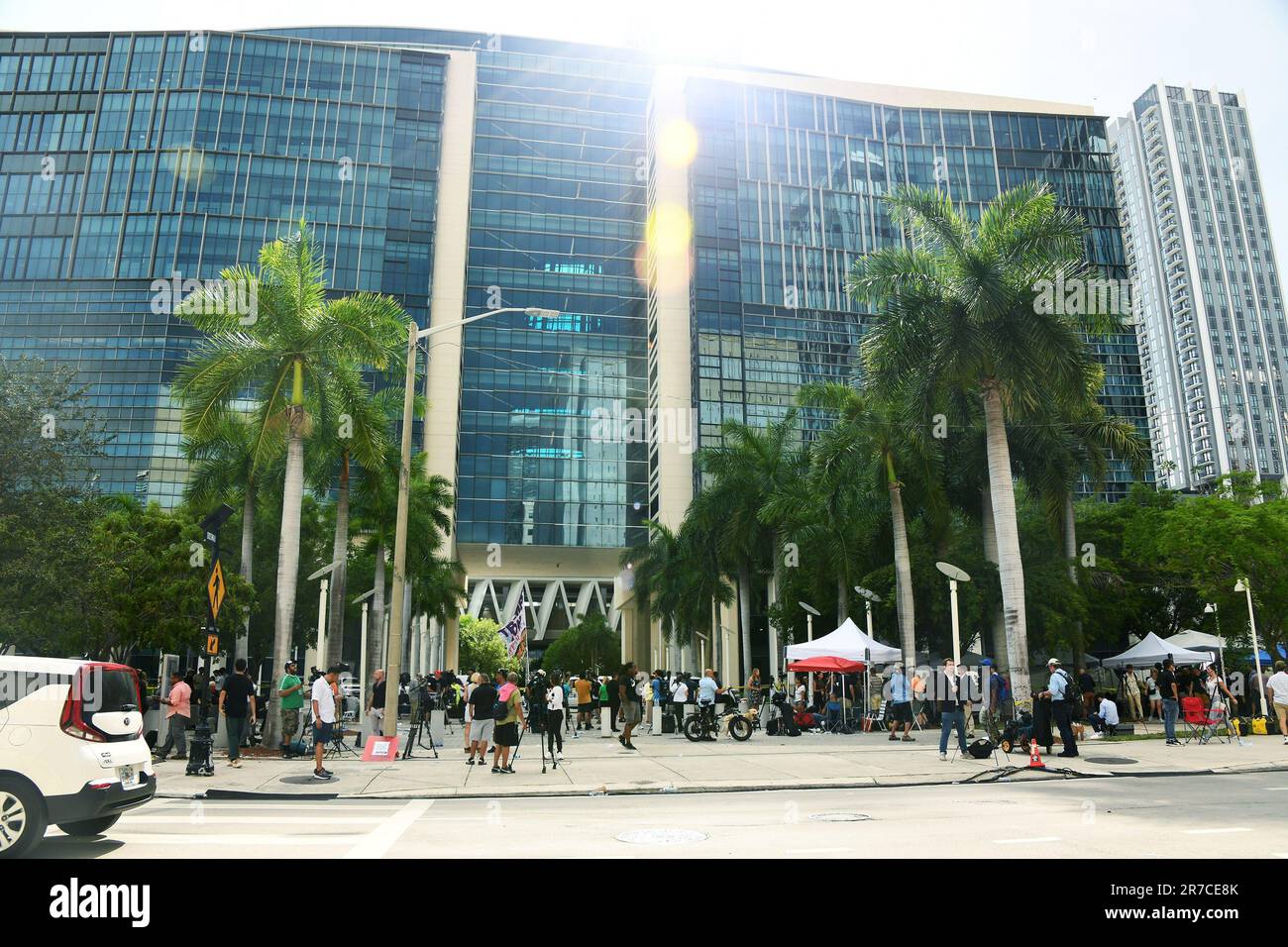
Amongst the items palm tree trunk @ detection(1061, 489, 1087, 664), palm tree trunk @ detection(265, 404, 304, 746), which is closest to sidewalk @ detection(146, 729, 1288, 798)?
palm tree trunk @ detection(265, 404, 304, 746)

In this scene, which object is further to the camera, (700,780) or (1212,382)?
(1212,382)

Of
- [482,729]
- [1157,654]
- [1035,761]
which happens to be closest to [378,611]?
[482,729]

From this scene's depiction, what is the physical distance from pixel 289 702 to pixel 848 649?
1791cm

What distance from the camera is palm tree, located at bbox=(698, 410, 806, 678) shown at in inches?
1705

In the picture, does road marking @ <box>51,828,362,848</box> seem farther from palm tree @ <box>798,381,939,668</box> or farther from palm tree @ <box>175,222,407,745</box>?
palm tree @ <box>798,381,939,668</box>

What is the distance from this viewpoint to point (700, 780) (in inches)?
581

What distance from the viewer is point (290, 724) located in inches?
781

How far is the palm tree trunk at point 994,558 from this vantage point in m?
32.6

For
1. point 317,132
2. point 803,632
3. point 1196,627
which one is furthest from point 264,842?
point 317,132

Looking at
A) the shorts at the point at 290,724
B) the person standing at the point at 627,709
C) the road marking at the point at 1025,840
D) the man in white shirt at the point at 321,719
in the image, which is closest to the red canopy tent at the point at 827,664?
the person standing at the point at 627,709

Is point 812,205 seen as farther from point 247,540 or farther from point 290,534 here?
point 290,534

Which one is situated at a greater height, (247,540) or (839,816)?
(247,540)
